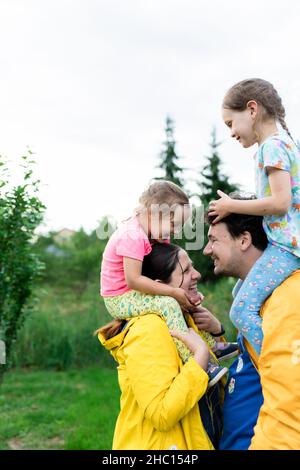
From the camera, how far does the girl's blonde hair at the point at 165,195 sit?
276 cm

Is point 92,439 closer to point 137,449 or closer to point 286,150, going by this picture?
point 137,449

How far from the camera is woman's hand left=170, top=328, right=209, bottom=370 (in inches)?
83.6

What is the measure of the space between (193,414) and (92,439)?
13.7 feet

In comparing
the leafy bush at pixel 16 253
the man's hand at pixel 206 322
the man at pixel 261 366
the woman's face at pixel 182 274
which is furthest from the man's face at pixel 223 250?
the leafy bush at pixel 16 253

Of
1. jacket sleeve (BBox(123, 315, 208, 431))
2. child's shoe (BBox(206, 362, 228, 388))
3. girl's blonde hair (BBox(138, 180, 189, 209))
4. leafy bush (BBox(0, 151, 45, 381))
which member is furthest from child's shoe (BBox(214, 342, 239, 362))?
leafy bush (BBox(0, 151, 45, 381))

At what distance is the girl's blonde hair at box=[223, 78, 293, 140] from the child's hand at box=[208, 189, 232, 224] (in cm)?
43

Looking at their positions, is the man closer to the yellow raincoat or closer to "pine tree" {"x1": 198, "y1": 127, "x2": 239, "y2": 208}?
the yellow raincoat

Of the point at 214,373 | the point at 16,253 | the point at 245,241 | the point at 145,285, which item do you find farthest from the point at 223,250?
the point at 16,253

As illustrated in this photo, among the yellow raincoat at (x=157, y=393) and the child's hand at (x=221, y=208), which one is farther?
the child's hand at (x=221, y=208)

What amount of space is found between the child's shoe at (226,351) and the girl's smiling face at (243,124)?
2.89 ft

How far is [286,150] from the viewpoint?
2.35m

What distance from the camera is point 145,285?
2.41m

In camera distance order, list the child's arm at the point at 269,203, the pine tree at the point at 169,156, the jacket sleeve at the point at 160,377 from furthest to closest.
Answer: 1. the pine tree at the point at 169,156
2. the child's arm at the point at 269,203
3. the jacket sleeve at the point at 160,377

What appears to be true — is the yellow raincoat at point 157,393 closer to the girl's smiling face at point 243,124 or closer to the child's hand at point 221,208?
the child's hand at point 221,208
